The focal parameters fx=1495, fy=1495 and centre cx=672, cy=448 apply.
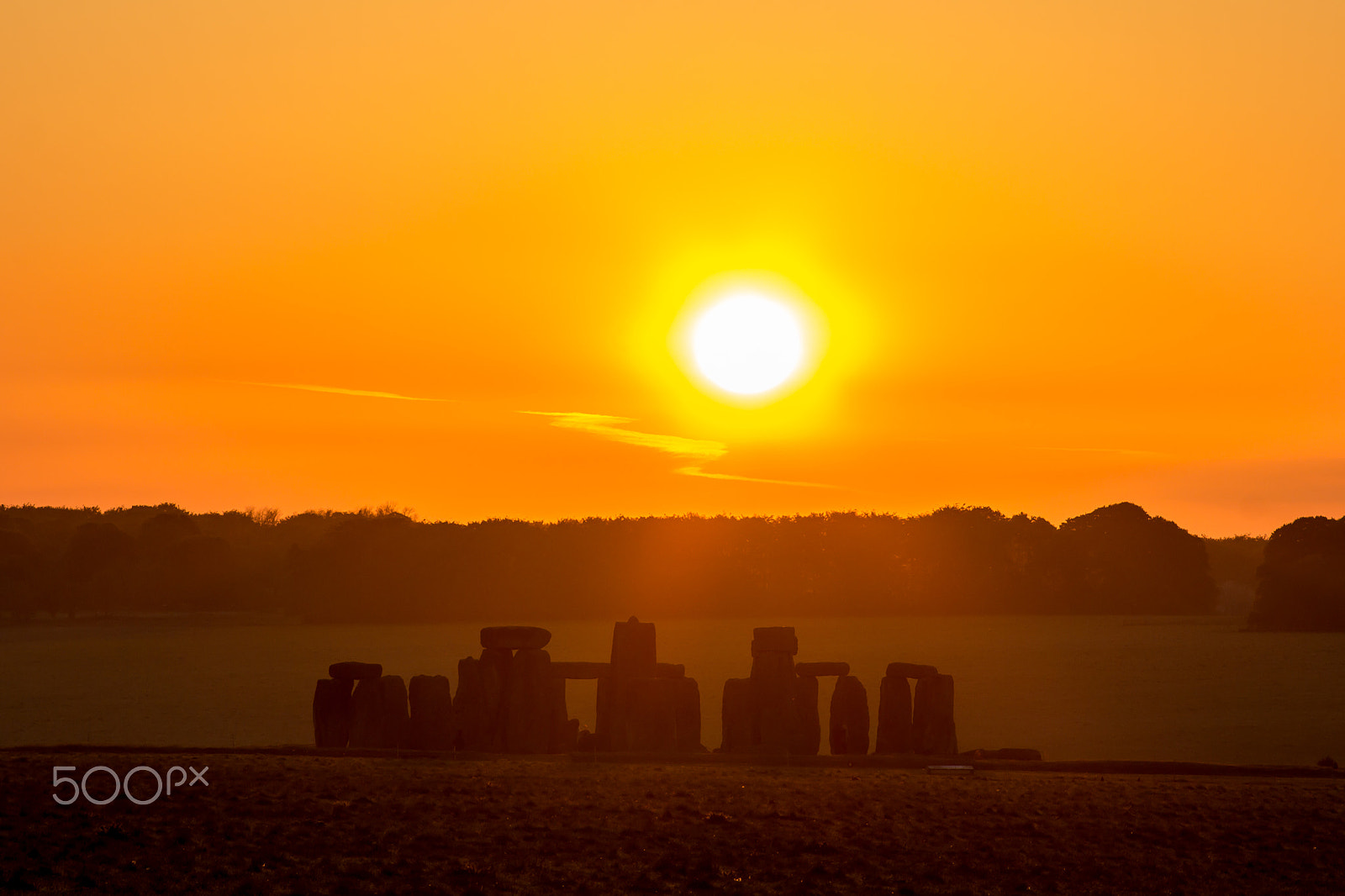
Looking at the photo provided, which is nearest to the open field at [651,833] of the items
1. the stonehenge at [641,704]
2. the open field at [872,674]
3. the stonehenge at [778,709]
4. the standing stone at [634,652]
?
the stonehenge at [641,704]

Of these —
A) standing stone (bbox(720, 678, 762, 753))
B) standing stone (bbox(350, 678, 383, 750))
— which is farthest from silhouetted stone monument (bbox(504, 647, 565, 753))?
standing stone (bbox(720, 678, 762, 753))

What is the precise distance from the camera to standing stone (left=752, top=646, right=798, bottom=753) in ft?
72.4

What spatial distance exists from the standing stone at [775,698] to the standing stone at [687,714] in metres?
0.96

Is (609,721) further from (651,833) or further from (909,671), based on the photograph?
(651,833)

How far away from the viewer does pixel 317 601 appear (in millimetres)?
59625

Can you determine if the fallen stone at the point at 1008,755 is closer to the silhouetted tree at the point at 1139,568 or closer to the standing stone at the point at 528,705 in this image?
the standing stone at the point at 528,705

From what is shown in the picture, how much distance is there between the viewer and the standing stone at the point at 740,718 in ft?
73.6

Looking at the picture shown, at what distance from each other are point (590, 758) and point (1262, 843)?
357 inches

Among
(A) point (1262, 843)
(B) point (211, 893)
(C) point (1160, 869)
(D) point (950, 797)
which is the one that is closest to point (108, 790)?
(B) point (211, 893)

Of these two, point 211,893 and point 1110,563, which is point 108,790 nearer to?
point 211,893

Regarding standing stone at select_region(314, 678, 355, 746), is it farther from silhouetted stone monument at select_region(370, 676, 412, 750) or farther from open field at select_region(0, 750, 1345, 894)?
open field at select_region(0, 750, 1345, 894)

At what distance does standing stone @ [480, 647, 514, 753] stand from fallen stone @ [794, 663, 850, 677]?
14.7 feet

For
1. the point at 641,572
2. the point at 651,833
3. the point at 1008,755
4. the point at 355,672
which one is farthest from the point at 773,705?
the point at 641,572

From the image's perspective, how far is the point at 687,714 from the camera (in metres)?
22.6
